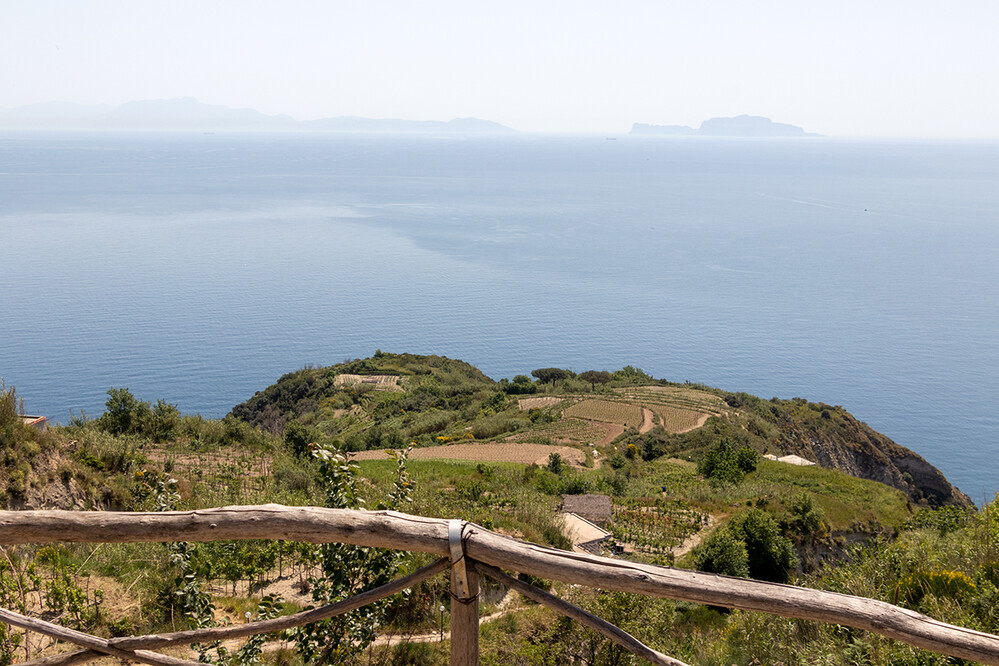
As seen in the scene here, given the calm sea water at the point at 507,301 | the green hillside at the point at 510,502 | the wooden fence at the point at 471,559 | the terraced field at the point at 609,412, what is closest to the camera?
the wooden fence at the point at 471,559

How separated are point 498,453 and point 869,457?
33787 millimetres

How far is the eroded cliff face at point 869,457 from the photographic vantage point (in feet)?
170

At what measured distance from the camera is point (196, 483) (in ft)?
49.1

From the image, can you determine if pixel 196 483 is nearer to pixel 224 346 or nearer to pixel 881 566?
pixel 881 566

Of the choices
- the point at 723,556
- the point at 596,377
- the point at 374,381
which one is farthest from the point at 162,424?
the point at 596,377

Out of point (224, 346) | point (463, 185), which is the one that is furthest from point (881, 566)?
point (463, 185)

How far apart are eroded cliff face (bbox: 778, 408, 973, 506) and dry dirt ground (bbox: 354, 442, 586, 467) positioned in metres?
20.3

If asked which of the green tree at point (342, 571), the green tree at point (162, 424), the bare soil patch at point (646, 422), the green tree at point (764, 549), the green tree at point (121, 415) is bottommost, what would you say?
the bare soil patch at point (646, 422)

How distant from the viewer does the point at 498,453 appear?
124 feet

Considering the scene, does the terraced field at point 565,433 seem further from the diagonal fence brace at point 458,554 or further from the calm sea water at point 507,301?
the diagonal fence brace at point 458,554

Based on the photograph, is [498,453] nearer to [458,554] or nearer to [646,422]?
[646,422]

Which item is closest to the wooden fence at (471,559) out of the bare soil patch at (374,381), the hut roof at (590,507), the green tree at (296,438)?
the hut roof at (590,507)

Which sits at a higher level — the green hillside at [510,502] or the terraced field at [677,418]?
the green hillside at [510,502]

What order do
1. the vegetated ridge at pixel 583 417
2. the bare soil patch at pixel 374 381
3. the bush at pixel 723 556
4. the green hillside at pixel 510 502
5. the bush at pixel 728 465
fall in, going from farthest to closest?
the bare soil patch at pixel 374 381, the vegetated ridge at pixel 583 417, the bush at pixel 728 465, the bush at pixel 723 556, the green hillside at pixel 510 502
